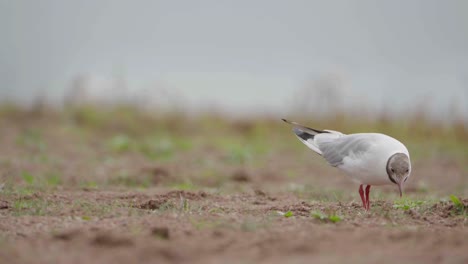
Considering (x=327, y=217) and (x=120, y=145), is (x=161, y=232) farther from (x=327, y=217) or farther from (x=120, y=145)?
(x=120, y=145)

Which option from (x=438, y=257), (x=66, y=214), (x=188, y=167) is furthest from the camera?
(x=188, y=167)

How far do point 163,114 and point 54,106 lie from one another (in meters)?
2.36

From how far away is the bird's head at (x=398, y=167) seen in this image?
555cm

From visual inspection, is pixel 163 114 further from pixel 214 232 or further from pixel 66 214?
pixel 214 232

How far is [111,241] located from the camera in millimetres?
4008

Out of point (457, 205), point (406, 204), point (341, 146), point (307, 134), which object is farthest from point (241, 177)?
point (457, 205)

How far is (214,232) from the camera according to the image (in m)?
4.32

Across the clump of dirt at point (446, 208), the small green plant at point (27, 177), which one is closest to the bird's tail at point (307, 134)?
the clump of dirt at point (446, 208)

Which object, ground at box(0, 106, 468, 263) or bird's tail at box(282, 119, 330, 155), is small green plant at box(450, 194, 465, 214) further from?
bird's tail at box(282, 119, 330, 155)

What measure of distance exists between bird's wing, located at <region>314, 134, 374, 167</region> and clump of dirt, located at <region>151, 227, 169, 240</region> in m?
2.23

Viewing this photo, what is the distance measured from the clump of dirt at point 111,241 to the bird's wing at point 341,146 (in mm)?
2577

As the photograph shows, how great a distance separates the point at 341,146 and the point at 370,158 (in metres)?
0.59

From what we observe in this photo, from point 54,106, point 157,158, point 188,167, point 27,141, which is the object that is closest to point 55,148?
point 27,141

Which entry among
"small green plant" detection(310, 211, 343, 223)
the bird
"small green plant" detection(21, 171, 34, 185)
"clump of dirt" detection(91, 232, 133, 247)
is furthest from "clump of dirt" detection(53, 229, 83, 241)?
"small green plant" detection(21, 171, 34, 185)
